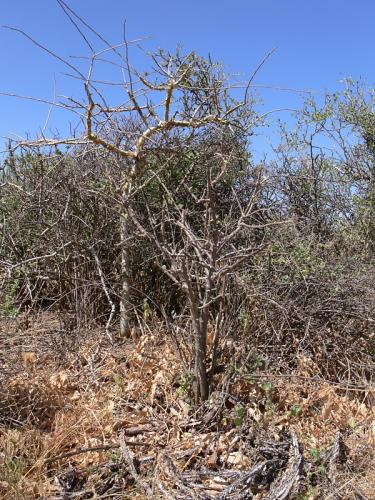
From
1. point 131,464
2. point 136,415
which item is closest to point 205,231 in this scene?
point 136,415

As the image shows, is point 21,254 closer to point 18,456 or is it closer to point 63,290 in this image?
point 63,290

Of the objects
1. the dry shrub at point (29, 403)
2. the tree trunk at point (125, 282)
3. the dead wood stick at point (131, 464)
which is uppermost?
the tree trunk at point (125, 282)

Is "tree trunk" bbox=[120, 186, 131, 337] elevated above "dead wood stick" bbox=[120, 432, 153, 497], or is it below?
above

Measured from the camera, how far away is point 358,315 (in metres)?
4.56

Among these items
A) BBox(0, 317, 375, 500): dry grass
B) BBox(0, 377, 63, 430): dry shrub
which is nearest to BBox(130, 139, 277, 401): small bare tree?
BBox(0, 317, 375, 500): dry grass

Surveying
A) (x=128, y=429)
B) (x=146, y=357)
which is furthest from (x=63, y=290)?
(x=128, y=429)

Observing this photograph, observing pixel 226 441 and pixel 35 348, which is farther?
pixel 35 348

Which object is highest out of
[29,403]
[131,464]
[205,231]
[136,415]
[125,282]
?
[205,231]

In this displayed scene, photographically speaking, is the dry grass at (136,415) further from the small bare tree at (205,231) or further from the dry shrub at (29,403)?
the small bare tree at (205,231)

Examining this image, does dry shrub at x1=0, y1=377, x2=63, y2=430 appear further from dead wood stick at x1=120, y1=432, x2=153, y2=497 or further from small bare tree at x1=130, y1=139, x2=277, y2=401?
small bare tree at x1=130, y1=139, x2=277, y2=401

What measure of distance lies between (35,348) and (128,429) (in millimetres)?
1174

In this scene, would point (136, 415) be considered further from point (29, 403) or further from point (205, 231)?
point (205, 231)

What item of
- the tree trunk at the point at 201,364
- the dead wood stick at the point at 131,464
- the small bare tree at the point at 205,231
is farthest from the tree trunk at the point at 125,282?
the dead wood stick at the point at 131,464

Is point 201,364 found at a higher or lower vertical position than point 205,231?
lower
